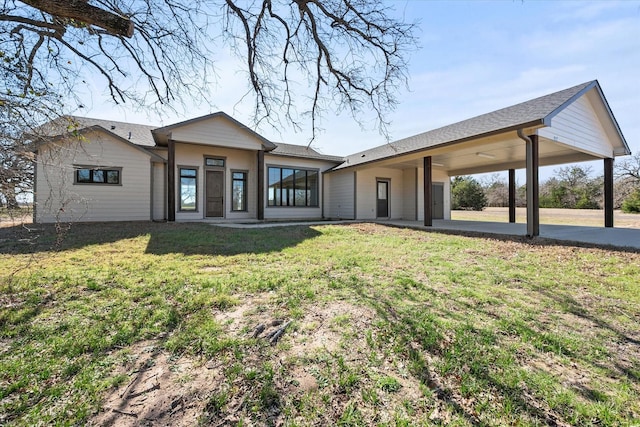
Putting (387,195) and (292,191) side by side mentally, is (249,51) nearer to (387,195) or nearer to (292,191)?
(292,191)

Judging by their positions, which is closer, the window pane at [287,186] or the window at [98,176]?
the window at [98,176]

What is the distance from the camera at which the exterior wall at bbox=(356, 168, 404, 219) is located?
1419 cm

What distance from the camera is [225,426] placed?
5.22ft

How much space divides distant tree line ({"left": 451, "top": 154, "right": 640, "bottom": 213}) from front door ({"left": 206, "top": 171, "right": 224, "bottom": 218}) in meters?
23.9

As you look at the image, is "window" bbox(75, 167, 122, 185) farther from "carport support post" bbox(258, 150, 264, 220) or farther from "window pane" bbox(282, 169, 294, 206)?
"window pane" bbox(282, 169, 294, 206)

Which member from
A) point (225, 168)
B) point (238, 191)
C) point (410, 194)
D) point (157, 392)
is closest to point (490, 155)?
point (410, 194)

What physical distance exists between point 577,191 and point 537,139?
25.2m

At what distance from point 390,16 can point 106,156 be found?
10.8m

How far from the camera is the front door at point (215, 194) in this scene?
41.9ft

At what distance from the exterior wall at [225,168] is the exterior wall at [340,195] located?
13.3 feet

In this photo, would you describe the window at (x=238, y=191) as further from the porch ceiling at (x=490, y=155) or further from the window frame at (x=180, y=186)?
the porch ceiling at (x=490, y=155)

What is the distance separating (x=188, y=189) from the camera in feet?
40.4

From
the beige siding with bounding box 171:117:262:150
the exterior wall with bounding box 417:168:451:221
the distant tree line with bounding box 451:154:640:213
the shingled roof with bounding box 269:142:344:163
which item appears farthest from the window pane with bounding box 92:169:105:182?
the distant tree line with bounding box 451:154:640:213

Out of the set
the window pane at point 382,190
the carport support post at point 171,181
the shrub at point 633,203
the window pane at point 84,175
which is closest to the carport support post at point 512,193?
the window pane at point 382,190
